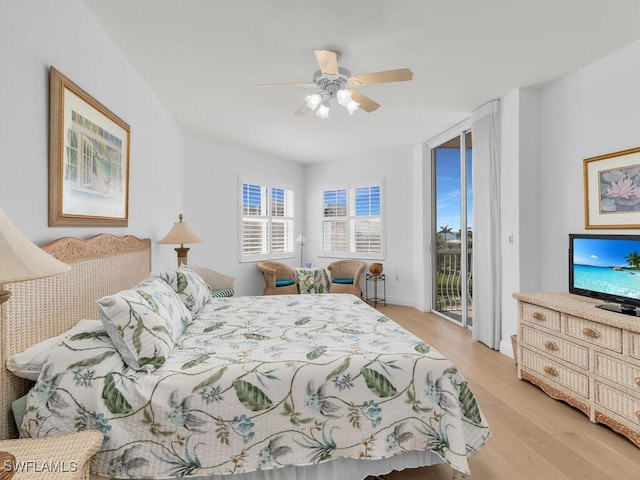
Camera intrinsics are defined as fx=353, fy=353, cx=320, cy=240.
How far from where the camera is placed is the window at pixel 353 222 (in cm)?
641

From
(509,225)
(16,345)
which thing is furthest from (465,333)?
(16,345)

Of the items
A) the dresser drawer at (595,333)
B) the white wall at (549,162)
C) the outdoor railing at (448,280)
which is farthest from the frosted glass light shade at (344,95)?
the outdoor railing at (448,280)

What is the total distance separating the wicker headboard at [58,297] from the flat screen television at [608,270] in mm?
3369

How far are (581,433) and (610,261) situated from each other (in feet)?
3.87

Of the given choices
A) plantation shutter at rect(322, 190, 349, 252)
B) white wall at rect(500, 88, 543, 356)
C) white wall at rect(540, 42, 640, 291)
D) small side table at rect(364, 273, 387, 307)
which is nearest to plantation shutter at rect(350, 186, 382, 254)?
plantation shutter at rect(322, 190, 349, 252)

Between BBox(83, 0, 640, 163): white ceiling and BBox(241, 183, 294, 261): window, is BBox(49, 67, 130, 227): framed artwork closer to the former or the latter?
BBox(83, 0, 640, 163): white ceiling

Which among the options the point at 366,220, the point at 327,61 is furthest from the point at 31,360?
the point at 366,220

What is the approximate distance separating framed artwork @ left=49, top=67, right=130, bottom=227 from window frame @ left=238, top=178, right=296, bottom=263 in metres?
2.96

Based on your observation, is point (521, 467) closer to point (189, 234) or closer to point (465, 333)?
point (465, 333)

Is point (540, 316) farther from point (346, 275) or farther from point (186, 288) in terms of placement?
point (346, 275)

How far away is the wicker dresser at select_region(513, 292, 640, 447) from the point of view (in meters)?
2.11

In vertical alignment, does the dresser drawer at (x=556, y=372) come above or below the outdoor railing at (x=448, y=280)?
below

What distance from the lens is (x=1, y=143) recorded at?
57.9 inches

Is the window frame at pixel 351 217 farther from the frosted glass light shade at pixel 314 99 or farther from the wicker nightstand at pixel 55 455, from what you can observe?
the wicker nightstand at pixel 55 455
